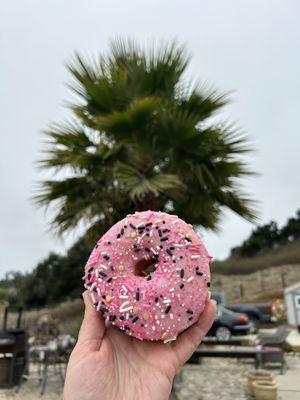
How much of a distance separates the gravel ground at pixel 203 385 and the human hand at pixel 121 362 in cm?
412

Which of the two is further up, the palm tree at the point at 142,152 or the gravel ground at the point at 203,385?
the palm tree at the point at 142,152

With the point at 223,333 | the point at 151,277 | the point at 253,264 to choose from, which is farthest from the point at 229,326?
the point at 253,264

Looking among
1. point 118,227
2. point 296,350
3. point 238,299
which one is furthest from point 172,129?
point 238,299

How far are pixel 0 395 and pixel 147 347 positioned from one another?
17.6ft

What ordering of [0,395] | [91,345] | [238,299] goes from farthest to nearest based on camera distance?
1. [238,299]
2. [0,395]
3. [91,345]

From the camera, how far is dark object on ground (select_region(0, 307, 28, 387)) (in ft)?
21.3

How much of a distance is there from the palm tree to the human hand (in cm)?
278

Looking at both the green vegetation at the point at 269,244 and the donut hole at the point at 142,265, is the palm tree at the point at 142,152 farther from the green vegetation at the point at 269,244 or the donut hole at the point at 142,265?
the green vegetation at the point at 269,244

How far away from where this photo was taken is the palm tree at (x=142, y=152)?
4.91m

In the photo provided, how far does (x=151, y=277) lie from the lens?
6.36 ft

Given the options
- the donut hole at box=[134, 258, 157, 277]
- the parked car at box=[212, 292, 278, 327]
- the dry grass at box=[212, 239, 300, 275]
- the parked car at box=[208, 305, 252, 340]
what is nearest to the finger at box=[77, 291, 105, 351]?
the donut hole at box=[134, 258, 157, 277]

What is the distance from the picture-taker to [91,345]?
5.96ft

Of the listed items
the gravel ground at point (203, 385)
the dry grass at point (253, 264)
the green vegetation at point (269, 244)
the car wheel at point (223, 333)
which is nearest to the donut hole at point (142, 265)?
Result: the gravel ground at point (203, 385)

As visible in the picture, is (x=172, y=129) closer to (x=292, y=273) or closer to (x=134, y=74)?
(x=134, y=74)
